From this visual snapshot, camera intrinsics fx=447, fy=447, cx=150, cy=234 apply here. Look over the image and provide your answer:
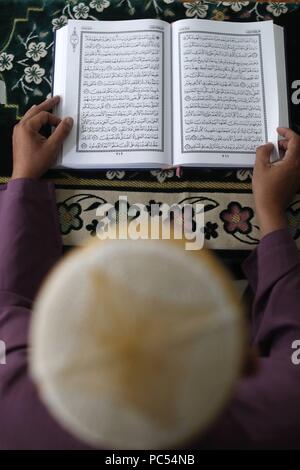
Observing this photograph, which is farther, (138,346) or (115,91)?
(115,91)

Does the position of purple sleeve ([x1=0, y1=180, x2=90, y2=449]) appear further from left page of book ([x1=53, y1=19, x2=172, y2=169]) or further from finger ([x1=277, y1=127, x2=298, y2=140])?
finger ([x1=277, y1=127, x2=298, y2=140])

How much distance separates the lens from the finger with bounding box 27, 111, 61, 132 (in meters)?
0.82

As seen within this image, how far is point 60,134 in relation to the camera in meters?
0.82

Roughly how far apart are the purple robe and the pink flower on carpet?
2.4 inches

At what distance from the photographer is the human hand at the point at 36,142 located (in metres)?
0.80

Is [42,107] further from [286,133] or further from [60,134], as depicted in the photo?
[286,133]

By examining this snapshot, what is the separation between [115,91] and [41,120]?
150 millimetres

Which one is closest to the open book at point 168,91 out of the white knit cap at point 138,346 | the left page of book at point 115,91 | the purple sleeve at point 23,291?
the left page of book at point 115,91

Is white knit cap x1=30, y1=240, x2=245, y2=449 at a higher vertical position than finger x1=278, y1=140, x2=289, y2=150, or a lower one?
lower

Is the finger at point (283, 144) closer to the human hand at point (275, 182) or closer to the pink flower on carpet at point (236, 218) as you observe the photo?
the human hand at point (275, 182)

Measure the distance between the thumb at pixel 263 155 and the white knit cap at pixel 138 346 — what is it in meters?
0.51

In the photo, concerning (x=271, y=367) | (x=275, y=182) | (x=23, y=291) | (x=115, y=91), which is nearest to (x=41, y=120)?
(x=115, y=91)

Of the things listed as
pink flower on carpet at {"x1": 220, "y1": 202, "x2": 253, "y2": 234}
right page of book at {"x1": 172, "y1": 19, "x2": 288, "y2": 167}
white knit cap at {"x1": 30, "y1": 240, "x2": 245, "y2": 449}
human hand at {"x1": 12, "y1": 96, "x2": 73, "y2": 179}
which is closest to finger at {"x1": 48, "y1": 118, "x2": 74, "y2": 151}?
human hand at {"x1": 12, "y1": 96, "x2": 73, "y2": 179}
